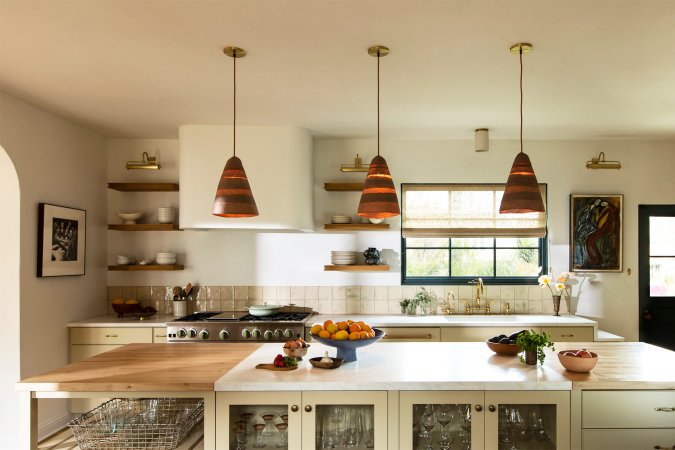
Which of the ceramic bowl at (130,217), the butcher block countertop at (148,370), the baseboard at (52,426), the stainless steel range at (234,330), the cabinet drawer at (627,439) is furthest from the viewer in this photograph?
the ceramic bowl at (130,217)

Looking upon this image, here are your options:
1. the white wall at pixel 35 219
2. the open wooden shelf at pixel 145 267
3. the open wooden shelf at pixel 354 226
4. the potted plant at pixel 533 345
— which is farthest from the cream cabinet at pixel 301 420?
the open wooden shelf at pixel 145 267

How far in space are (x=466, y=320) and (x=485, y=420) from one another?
2303 millimetres

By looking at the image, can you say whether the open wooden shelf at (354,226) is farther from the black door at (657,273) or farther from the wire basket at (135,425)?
the black door at (657,273)

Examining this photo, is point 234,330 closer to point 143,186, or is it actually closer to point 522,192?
point 143,186

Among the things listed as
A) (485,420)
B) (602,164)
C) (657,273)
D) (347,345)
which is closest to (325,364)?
(347,345)

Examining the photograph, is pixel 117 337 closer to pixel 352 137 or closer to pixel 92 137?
pixel 92 137

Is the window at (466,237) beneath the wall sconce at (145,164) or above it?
beneath

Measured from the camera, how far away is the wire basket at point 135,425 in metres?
2.42

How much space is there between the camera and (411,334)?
455 centimetres

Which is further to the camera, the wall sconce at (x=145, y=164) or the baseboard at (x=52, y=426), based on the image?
the wall sconce at (x=145, y=164)

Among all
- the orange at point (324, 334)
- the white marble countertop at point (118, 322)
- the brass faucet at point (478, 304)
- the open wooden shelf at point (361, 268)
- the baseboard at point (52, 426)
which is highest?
the open wooden shelf at point (361, 268)

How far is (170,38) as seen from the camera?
2695 millimetres

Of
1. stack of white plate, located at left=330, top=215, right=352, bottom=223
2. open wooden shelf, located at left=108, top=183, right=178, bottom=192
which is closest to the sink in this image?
stack of white plate, located at left=330, top=215, right=352, bottom=223

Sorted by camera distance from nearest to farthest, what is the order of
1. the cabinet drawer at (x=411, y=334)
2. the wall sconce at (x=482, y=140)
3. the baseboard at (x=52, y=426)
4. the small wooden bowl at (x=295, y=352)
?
1. the small wooden bowl at (x=295, y=352)
2. the baseboard at (x=52, y=426)
3. the cabinet drawer at (x=411, y=334)
4. the wall sconce at (x=482, y=140)
